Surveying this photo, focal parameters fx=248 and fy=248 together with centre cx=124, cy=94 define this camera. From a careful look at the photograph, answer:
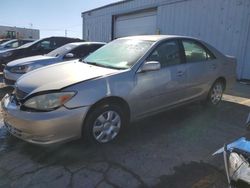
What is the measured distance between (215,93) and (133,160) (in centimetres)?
281

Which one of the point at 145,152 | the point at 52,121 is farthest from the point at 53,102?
the point at 145,152

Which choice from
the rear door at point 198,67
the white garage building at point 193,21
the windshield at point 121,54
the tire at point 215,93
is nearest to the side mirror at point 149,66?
the windshield at point 121,54

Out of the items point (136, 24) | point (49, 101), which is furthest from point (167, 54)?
point (136, 24)

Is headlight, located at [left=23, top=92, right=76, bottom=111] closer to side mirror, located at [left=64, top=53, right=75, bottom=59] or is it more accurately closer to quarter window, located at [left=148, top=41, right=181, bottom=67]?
quarter window, located at [left=148, top=41, right=181, bottom=67]

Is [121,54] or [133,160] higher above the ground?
[121,54]

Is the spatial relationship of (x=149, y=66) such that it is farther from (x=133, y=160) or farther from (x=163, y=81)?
(x=133, y=160)

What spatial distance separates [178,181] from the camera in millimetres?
2650

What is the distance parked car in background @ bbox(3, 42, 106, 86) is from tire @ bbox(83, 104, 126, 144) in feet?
11.6

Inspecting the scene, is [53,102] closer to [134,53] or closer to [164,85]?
[134,53]

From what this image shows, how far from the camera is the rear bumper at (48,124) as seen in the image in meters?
2.78

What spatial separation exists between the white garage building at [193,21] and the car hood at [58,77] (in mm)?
6664

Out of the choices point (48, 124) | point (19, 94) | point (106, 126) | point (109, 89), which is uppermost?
point (109, 89)

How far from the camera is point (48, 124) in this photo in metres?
2.78

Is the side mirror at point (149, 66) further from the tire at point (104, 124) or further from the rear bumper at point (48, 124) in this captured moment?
the rear bumper at point (48, 124)
